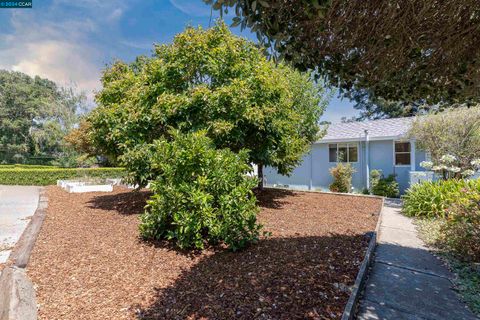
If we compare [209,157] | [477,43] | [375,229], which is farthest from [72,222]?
[477,43]

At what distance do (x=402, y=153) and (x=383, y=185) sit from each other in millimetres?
2143

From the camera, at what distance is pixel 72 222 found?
6.54m

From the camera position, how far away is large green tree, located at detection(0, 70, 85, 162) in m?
27.9

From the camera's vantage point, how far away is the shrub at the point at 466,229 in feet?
15.0

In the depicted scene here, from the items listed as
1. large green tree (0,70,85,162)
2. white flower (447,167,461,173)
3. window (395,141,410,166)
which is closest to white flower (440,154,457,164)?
white flower (447,167,461,173)

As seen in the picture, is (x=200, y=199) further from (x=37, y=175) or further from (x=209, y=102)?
(x=37, y=175)

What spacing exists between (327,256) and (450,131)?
9393 mm

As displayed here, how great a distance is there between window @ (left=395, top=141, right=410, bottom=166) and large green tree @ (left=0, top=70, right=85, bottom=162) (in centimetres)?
2794

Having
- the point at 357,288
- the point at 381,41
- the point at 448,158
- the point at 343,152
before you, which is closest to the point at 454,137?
the point at 448,158

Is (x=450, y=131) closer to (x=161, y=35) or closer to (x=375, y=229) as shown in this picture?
(x=375, y=229)

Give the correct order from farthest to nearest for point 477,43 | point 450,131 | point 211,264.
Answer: point 450,131 → point 211,264 → point 477,43

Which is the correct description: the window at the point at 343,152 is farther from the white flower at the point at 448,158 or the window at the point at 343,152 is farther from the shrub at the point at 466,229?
the shrub at the point at 466,229

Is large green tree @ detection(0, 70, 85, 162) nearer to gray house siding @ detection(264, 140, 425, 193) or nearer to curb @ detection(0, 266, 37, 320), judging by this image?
gray house siding @ detection(264, 140, 425, 193)

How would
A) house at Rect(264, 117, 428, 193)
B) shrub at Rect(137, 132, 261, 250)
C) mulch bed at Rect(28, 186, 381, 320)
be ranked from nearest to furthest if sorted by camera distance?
mulch bed at Rect(28, 186, 381, 320), shrub at Rect(137, 132, 261, 250), house at Rect(264, 117, 428, 193)
